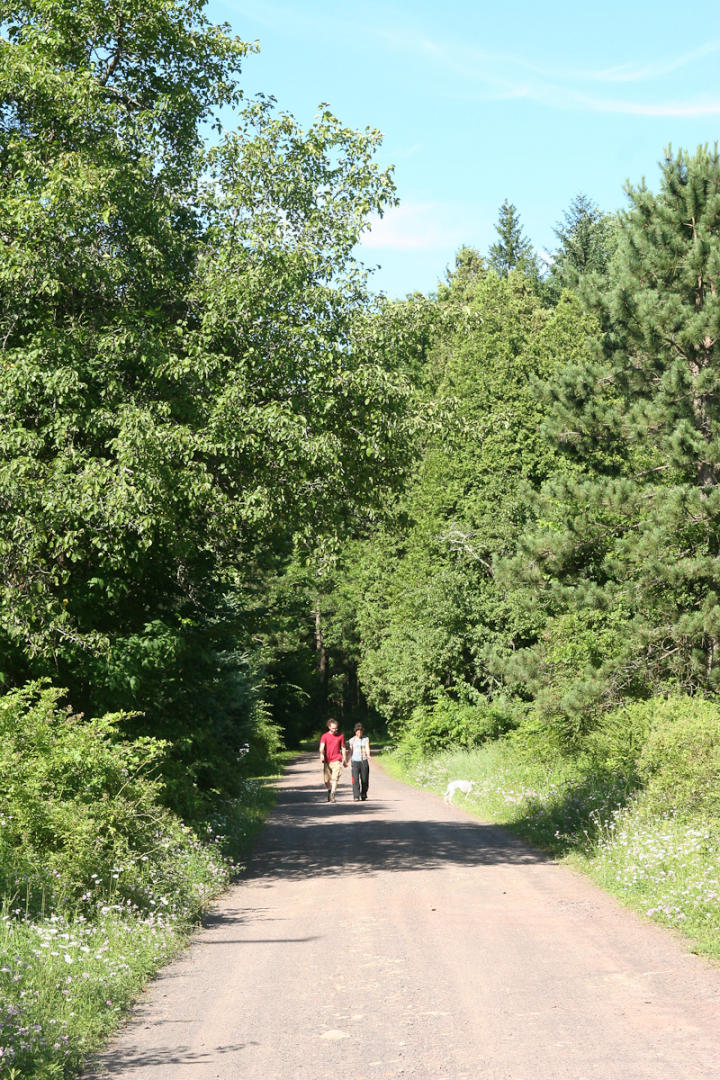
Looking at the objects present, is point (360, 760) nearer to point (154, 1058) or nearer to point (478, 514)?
point (478, 514)

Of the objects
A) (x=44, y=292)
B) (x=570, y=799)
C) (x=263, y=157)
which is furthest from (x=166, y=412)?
(x=570, y=799)

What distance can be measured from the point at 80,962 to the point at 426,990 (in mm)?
2507

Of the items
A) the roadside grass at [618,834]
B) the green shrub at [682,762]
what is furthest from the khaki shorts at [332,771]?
the green shrub at [682,762]

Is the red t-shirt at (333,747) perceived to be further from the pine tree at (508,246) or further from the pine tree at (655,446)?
the pine tree at (508,246)

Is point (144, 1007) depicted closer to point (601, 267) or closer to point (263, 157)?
point (263, 157)

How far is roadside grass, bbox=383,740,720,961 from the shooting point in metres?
10.6

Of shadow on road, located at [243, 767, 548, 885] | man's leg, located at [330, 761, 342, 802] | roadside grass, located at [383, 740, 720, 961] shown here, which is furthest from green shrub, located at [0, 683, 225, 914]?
man's leg, located at [330, 761, 342, 802]

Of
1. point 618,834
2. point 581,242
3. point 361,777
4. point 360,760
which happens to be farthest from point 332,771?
point 581,242

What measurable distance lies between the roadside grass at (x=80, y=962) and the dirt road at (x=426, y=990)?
8.2 inches

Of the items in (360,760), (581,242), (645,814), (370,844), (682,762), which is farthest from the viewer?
(581,242)

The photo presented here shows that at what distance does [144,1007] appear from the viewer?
311 inches

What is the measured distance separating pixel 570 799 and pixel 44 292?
11312mm

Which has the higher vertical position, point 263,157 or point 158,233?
point 263,157

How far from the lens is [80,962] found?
807cm
